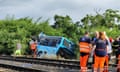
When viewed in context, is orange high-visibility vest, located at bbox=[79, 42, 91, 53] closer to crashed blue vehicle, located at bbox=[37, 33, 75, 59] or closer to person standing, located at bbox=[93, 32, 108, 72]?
person standing, located at bbox=[93, 32, 108, 72]

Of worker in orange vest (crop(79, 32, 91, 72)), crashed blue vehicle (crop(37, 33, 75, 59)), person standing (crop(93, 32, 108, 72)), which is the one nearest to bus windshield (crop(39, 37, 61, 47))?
crashed blue vehicle (crop(37, 33, 75, 59))

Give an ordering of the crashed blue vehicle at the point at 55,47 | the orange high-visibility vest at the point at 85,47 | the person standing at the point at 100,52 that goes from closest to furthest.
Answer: the person standing at the point at 100,52 → the orange high-visibility vest at the point at 85,47 → the crashed blue vehicle at the point at 55,47

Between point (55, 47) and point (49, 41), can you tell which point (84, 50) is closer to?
point (55, 47)

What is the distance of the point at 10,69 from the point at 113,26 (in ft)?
88.1

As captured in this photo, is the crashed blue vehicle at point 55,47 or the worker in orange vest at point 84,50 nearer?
the worker in orange vest at point 84,50

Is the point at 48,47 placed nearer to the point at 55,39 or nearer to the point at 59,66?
the point at 55,39

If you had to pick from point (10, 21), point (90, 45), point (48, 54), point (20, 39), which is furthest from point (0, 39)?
point (90, 45)

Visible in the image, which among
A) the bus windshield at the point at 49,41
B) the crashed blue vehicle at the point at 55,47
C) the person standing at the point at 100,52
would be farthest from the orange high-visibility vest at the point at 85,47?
the bus windshield at the point at 49,41

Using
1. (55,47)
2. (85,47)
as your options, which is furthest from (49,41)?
(85,47)

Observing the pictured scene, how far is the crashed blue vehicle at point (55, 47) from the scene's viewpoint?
36.5 m

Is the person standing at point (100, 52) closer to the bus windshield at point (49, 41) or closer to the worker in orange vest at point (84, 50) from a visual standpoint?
the worker in orange vest at point (84, 50)

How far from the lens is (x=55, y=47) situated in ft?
120

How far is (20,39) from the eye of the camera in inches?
1854

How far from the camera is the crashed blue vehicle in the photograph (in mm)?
36500
